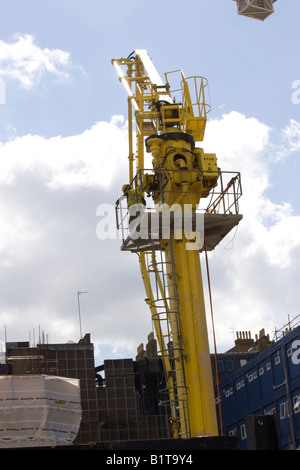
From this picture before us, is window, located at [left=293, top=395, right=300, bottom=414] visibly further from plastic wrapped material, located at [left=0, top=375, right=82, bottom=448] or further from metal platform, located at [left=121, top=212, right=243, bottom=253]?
plastic wrapped material, located at [left=0, top=375, right=82, bottom=448]

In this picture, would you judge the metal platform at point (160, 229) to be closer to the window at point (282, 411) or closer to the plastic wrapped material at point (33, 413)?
the window at point (282, 411)

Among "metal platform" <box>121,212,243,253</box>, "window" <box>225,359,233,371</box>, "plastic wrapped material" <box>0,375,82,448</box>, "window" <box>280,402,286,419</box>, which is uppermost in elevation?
"metal platform" <box>121,212,243,253</box>

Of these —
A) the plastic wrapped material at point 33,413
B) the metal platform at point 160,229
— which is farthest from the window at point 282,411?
the plastic wrapped material at point 33,413

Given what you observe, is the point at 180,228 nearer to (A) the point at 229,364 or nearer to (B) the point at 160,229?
(B) the point at 160,229

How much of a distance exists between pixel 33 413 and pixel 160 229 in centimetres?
879

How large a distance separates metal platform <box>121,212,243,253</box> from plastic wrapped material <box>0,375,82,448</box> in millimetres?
6478

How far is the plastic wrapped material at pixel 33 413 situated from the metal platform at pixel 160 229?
6478mm

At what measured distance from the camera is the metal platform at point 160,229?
24672 mm

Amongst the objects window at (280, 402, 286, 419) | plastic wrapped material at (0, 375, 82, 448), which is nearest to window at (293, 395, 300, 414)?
window at (280, 402, 286, 419)

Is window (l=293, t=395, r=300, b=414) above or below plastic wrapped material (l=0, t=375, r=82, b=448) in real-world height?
below

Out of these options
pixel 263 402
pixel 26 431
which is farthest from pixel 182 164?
pixel 26 431

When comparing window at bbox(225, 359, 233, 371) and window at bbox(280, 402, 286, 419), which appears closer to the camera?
window at bbox(280, 402, 286, 419)

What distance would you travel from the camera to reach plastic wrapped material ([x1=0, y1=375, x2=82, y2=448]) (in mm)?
28297

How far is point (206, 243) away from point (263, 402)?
5.84 metres
